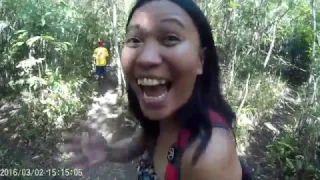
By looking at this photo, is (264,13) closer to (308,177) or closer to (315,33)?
(315,33)

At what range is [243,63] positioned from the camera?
14.5 ft

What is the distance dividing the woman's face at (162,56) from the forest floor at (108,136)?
2084 mm

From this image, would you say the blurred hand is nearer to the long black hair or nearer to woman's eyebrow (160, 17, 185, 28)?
the long black hair

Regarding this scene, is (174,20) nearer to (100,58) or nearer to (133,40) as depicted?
(133,40)

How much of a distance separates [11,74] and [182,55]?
12.5 ft

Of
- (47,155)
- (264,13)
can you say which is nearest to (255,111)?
(264,13)

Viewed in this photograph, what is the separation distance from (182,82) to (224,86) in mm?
3218

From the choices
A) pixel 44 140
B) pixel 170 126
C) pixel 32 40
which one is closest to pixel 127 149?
pixel 170 126

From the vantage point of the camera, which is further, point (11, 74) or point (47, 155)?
point (11, 74)

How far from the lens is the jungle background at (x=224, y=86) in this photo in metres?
3.29

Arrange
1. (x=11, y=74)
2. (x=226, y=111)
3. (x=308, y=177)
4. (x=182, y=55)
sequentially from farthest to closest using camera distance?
(x=11, y=74), (x=308, y=177), (x=226, y=111), (x=182, y=55)

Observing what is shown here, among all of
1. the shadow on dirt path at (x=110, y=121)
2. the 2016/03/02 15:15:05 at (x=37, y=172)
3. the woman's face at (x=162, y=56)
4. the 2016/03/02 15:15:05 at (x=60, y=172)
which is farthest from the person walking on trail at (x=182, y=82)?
the shadow on dirt path at (x=110, y=121)

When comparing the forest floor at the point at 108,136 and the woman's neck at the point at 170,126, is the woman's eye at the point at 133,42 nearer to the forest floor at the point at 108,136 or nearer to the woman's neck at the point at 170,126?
the woman's neck at the point at 170,126

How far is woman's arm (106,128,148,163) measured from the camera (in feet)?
3.34
